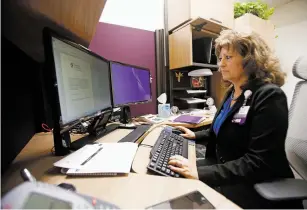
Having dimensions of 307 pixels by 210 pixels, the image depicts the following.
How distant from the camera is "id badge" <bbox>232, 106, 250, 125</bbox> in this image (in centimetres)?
84

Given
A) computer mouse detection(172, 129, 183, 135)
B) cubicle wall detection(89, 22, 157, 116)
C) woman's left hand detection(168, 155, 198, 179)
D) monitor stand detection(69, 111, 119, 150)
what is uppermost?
cubicle wall detection(89, 22, 157, 116)

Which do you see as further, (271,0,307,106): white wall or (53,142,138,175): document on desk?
(271,0,307,106): white wall

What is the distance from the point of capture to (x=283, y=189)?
610mm

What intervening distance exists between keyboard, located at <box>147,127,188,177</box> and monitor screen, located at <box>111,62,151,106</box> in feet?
1.72

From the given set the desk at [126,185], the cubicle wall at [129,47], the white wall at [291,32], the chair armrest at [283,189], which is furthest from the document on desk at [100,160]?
the white wall at [291,32]

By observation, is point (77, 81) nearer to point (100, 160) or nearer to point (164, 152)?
point (100, 160)

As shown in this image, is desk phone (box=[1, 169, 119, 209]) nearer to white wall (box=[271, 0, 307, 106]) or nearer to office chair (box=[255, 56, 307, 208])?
office chair (box=[255, 56, 307, 208])

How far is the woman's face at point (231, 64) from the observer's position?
3.24ft

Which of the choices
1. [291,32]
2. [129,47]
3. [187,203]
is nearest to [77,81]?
[187,203]

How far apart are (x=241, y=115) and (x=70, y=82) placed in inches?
29.8

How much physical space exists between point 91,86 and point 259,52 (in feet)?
2.85

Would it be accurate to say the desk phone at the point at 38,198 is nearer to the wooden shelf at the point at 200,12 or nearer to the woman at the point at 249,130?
the woman at the point at 249,130

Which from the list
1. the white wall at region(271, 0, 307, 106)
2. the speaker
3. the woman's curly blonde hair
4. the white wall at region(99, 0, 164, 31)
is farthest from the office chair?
the white wall at region(271, 0, 307, 106)

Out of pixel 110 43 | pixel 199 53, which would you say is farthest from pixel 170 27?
pixel 110 43
